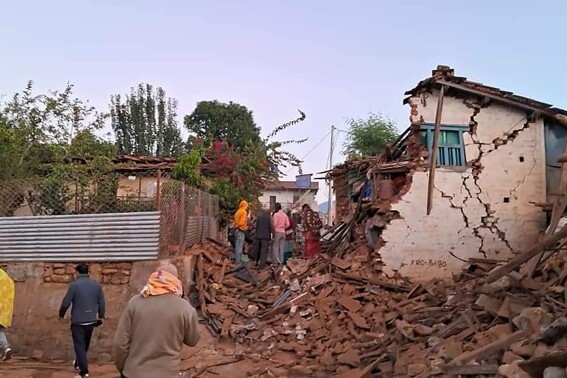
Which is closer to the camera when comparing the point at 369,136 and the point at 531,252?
the point at 531,252

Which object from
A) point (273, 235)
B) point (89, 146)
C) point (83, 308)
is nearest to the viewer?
point (83, 308)

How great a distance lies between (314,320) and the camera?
11422mm

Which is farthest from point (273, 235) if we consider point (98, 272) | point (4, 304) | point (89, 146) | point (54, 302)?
point (4, 304)

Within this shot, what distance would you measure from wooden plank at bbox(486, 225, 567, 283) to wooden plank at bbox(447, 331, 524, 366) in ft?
6.76

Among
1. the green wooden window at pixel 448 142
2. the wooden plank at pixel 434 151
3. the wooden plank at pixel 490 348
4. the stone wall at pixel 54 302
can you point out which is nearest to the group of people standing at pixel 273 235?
the wooden plank at pixel 434 151

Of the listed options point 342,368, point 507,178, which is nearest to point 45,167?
point 342,368

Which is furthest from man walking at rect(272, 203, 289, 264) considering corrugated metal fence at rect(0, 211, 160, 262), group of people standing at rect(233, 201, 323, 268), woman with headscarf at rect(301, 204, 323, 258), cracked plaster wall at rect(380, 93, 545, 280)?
corrugated metal fence at rect(0, 211, 160, 262)

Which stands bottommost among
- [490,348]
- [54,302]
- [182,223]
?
[54,302]

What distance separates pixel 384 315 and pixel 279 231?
492 centimetres

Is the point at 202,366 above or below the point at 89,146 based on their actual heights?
below

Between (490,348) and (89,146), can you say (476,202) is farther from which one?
(89,146)

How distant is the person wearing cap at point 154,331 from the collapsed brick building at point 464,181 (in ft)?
31.8

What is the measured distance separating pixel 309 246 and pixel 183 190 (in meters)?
5.00

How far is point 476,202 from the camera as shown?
14047 mm
